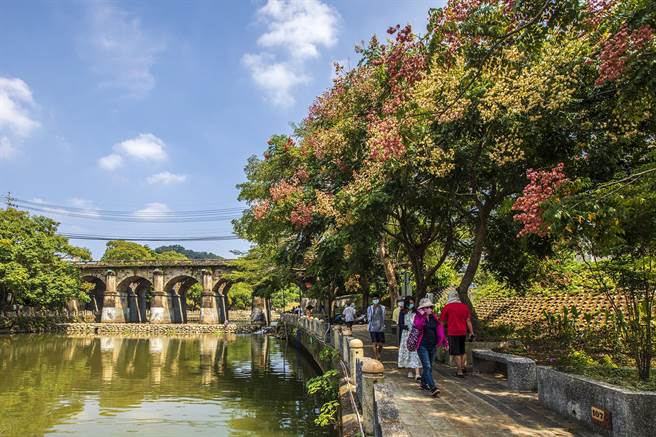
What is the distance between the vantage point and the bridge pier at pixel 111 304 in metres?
56.2

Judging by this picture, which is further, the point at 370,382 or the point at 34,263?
the point at 34,263

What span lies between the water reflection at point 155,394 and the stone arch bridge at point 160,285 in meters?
30.2

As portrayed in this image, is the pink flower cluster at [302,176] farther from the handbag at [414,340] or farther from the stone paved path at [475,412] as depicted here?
the handbag at [414,340]

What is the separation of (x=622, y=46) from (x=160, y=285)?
2201 inches

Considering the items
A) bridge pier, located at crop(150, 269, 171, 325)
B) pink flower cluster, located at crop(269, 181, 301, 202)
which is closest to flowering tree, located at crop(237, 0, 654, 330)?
pink flower cluster, located at crop(269, 181, 301, 202)

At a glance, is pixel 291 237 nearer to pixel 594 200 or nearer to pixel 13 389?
pixel 13 389

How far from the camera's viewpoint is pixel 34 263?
3956 cm

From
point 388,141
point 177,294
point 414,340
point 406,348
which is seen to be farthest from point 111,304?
point 414,340

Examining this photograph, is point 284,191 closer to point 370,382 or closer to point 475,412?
point 475,412

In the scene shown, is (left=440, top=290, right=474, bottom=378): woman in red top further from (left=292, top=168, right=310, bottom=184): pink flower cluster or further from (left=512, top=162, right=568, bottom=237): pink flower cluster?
(left=292, top=168, right=310, bottom=184): pink flower cluster

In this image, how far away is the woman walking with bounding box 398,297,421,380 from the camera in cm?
953

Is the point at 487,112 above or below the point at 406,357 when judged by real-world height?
above

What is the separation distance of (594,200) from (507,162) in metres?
5.07

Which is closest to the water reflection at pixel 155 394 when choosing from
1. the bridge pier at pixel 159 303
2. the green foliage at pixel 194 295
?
the bridge pier at pixel 159 303
